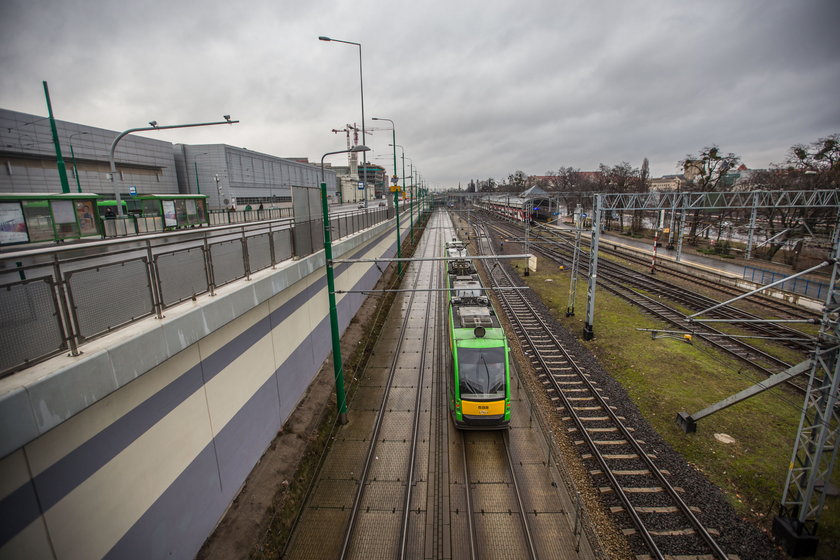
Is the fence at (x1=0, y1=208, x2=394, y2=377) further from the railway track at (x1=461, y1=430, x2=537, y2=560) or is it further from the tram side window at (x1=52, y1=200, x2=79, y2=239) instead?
the railway track at (x1=461, y1=430, x2=537, y2=560)

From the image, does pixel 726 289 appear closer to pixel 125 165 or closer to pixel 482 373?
pixel 482 373

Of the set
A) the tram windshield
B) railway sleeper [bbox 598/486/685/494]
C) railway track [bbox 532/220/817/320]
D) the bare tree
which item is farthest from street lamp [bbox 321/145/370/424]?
the bare tree

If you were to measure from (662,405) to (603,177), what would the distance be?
7050 centimetres

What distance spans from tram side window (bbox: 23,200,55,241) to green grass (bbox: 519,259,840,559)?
64.0ft

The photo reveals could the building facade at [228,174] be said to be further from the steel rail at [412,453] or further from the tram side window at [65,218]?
the steel rail at [412,453]

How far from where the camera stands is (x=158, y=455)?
5816mm

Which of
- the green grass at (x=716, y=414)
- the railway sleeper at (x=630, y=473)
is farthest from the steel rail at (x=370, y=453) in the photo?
the green grass at (x=716, y=414)

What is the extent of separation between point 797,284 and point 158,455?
3407cm

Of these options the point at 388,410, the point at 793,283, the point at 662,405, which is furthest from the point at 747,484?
the point at 793,283

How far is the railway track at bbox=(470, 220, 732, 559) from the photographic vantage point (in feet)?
24.7

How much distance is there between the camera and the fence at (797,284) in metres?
22.8

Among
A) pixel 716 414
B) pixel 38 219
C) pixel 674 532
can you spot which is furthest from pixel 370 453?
pixel 38 219

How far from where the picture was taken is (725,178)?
4638 cm

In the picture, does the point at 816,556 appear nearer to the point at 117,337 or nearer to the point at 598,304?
the point at 117,337
